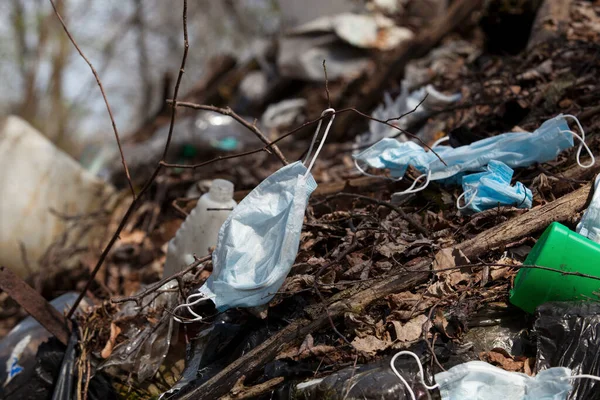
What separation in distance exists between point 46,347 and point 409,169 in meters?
1.67

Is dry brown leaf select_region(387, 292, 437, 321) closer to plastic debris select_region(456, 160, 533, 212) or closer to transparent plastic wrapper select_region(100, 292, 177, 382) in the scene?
plastic debris select_region(456, 160, 533, 212)

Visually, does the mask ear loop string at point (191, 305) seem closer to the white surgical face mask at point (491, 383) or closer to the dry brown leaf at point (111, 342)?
the dry brown leaf at point (111, 342)

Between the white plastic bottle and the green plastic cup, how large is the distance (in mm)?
1230

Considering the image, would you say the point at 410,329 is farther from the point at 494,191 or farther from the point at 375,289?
the point at 494,191

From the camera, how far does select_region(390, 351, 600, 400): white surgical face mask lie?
5.29ft

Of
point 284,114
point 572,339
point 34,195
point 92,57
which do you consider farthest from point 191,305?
point 92,57

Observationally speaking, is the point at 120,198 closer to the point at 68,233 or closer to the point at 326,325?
the point at 68,233

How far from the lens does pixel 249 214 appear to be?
78.3 inches

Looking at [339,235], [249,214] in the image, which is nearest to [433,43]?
[339,235]

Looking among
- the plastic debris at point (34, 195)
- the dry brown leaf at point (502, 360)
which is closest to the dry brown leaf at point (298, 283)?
the dry brown leaf at point (502, 360)

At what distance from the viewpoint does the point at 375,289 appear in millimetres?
1953

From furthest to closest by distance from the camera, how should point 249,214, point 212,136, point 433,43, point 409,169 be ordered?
point 212,136 → point 433,43 → point 409,169 → point 249,214

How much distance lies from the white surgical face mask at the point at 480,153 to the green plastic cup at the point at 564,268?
62 cm

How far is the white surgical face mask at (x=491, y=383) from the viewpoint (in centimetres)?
161
